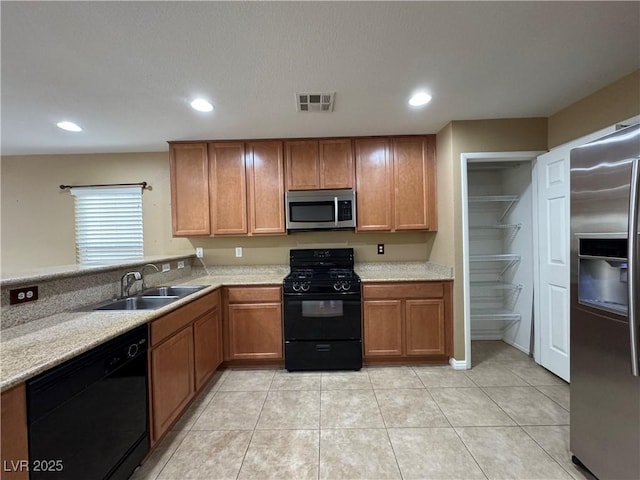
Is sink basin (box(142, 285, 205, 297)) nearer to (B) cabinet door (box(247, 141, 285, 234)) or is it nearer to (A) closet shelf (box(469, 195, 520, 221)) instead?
(B) cabinet door (box(247, 141, 285, 234))

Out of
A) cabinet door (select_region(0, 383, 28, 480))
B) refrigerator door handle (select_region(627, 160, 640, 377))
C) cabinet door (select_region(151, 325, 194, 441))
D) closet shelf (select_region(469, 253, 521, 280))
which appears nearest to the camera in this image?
cabinet door (select_region(0, 383, 28, 480))

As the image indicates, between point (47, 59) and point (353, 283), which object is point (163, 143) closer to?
point (47, 59)

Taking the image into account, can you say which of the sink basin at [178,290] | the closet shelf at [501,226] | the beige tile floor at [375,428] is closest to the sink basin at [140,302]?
the sink basin at [178,290]

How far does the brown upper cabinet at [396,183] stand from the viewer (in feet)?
10.1

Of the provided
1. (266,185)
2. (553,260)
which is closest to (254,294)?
(266,185)

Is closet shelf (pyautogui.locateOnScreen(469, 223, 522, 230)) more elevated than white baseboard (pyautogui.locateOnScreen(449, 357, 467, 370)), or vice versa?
closet shelf (pyautogui.locateOnScreen(469, 223, 522, 230))

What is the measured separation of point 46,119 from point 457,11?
3.30 metres

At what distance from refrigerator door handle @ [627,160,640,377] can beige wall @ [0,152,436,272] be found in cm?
214

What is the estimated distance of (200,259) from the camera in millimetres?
3449

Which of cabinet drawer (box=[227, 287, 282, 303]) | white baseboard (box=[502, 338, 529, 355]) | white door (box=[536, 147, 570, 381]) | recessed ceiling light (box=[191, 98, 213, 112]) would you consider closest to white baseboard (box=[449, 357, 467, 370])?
white door (box=[536, 147, 570, 381])

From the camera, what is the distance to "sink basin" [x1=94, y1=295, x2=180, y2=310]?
2.05m

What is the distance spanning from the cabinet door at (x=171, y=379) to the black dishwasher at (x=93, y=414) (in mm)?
82

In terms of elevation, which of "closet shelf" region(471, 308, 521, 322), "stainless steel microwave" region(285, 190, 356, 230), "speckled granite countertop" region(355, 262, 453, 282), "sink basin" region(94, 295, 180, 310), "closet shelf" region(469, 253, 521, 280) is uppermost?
"stainless steel microwave" region(285, 190, 356, 230)

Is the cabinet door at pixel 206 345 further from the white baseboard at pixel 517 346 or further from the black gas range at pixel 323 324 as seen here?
the white baseboard at pixel 517 346
